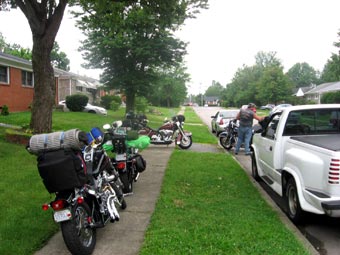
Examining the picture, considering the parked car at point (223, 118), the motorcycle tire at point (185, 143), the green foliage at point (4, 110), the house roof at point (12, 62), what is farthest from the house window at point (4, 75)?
the motorcycle tire at point (185, 143)

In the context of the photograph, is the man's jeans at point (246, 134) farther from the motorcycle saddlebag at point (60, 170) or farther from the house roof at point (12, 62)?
the house roof at point (12, 62)

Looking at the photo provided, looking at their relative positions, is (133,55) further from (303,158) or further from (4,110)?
(303,158)

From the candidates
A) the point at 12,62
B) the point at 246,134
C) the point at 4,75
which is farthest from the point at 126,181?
the point at 12,62

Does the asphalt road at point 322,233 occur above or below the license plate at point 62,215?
below

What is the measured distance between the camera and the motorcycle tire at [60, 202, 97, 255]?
429 centimetres

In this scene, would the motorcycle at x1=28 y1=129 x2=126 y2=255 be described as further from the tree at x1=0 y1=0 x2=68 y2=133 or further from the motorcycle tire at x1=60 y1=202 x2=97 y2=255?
the tree at x1=0 y1=0 x2=68 y2=133

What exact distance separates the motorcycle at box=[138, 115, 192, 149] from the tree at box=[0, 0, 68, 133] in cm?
341

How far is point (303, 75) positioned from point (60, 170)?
142 metres

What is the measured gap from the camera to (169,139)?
14.2 meters

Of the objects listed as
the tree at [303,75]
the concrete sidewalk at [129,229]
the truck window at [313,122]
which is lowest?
the concrete sidewalk at [129,229]

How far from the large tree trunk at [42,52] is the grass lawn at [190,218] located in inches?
154

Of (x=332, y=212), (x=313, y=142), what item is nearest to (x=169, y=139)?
(x=313, y=142)

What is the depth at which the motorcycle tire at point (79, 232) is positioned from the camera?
4.29 meters

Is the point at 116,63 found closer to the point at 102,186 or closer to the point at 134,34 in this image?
the point at 134,34
